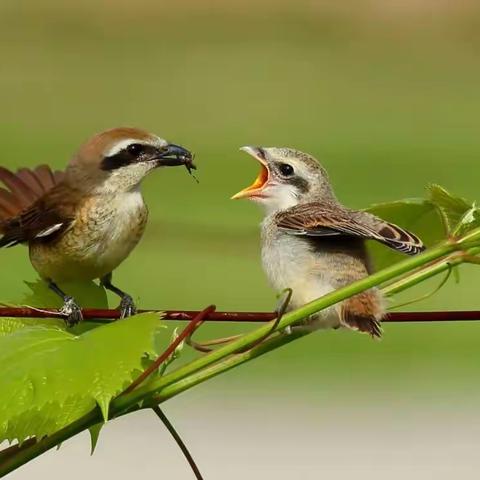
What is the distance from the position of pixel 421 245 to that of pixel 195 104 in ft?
87.0

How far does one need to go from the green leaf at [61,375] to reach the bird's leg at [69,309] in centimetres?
21

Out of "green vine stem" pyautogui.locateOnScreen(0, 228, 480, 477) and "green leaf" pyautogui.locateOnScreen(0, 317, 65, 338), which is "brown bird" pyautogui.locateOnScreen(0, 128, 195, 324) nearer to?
"green leaf" pyautogui.locateOnScreen(0, 317, 65, 338)

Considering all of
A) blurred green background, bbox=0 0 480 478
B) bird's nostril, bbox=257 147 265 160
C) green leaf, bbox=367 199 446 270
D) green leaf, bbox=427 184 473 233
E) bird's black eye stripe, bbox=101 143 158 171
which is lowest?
blurred green background, bbox=0 0 480 478

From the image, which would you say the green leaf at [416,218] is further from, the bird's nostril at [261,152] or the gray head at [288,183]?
the bird's nostril at [261,152]

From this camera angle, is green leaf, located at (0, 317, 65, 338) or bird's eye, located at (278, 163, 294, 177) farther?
bird's eye, located at (278, 163, 294, 177)

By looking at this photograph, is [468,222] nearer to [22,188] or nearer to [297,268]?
[297,268]

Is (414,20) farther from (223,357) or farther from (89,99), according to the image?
(223,357)

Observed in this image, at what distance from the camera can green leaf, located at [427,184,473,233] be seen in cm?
237

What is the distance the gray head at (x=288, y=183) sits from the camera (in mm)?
3115

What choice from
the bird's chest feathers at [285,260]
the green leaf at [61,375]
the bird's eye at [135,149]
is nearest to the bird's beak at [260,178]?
the bird's eye at [135,149]

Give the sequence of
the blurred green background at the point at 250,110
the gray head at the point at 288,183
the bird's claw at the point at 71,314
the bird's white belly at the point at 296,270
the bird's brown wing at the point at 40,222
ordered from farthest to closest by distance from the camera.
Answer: the blurred green background at the point at 250,110
the bird's brown wing at the point at 40,222
the gray head at the point at 288,183
the bird's white belly at the point at 296,270
the bird's claw at the point at 71,314

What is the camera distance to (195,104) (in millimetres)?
28766

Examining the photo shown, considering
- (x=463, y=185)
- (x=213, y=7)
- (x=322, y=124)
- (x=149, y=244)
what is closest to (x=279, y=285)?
(x=149, y=244)

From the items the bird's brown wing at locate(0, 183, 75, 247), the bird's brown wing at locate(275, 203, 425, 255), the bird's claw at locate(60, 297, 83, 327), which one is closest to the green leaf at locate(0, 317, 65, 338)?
the bird's claw at locate(60, 297, 83, 327)
